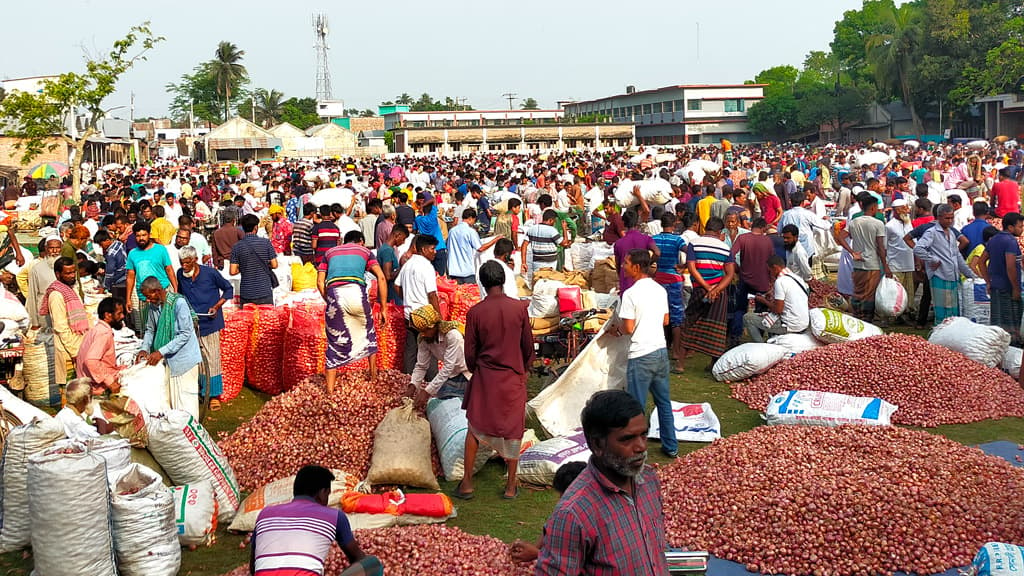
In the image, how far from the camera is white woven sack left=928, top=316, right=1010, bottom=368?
27.5ft

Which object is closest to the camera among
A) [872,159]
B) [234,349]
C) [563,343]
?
[563,343]

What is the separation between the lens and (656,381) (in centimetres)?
661

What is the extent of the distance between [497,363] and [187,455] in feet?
6.57

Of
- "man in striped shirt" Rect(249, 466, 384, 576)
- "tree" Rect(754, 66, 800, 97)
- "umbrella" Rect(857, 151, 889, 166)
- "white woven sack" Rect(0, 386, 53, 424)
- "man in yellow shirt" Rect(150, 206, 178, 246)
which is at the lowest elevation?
"man in striped shirt" Rect(249, 466, 384, 576)

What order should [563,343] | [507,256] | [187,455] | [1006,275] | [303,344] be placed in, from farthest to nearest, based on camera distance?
[1006,275]
[563,343]
[303,344]
[507,256]
[187,455]

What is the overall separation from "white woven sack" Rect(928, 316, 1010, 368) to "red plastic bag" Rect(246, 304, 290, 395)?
6121 millimetres

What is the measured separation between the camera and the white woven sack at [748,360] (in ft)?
27.8

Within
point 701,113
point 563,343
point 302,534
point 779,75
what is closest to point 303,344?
point 563,343

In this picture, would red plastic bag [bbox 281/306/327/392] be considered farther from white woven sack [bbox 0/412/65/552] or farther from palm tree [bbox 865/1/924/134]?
palm tree [bbox 865/1/924/134]

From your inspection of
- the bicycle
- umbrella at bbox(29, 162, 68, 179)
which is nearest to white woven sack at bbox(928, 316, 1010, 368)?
the bicycle

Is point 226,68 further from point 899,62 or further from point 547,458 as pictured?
point 547,458

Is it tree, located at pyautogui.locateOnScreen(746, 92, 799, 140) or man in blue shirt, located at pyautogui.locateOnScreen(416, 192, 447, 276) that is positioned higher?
tree, located at pyautogui.locateOnScreen(746, 92, 799, 140)

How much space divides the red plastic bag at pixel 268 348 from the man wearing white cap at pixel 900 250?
662 cm

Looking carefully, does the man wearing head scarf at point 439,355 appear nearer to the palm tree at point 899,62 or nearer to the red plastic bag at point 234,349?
the red plastic bag at point 234,349
